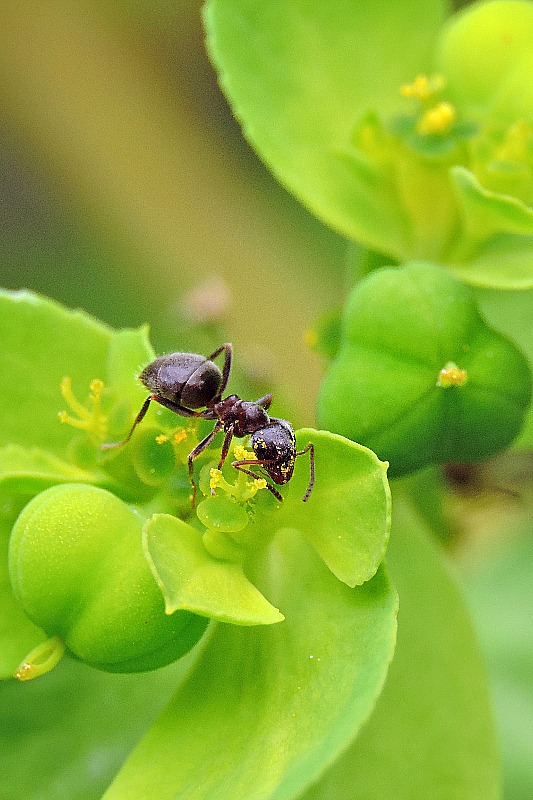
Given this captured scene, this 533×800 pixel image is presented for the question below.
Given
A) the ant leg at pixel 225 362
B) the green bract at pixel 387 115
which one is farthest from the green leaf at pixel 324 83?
the ant leg at pixel 225 362

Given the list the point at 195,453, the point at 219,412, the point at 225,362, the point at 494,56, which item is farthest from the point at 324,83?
the point at 195,453

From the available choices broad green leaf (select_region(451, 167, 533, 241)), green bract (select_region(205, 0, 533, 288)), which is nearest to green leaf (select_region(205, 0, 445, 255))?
green bract (select_region(205, 0, 533, 288))

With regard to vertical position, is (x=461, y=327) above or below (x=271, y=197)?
A: above

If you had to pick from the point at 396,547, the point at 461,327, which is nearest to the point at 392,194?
the point at 461,327

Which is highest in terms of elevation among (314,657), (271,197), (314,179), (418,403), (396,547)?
(314,179)

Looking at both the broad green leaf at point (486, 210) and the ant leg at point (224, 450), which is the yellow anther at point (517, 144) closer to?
the broad green leaf at point (486, 210)

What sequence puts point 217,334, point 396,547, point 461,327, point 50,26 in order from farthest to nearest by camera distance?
point 50,26 → point 217,334 → point 396,547 → point 461,327

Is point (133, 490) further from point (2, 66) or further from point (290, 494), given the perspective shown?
point (2, 66)
